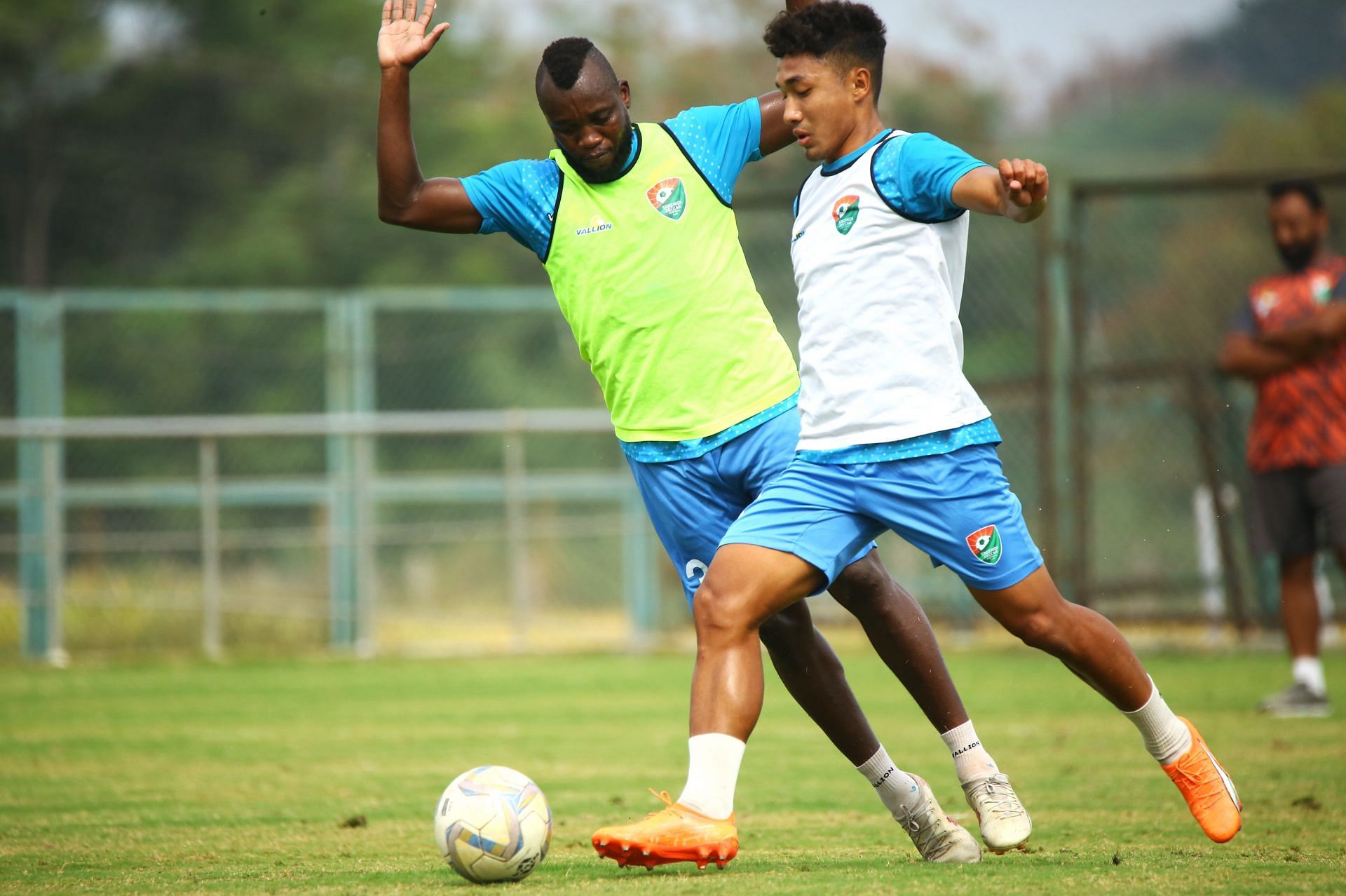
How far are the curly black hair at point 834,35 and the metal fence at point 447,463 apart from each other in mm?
7072

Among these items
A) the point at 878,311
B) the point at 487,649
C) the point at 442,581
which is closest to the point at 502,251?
the point at 442,581

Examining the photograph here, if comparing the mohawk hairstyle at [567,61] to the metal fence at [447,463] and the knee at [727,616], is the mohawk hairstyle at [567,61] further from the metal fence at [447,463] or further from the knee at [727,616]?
the metal fence at [447,463]

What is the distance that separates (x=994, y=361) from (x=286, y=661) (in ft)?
25.5

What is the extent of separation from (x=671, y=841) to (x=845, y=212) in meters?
1.64

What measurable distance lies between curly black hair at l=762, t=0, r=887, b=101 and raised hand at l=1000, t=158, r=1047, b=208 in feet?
2.03

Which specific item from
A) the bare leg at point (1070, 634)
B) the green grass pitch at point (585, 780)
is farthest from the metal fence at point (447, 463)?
the bare leg at point (1070, 634)

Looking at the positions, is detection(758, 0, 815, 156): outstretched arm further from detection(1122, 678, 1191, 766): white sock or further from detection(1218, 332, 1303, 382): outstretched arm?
detection(1218, 332, 1303, 382): outstretched arm

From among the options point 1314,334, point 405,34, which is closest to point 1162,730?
point 405,34

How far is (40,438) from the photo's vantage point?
39.6 ft

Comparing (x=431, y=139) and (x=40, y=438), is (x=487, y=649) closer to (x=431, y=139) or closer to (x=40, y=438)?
(x=40, y=438)

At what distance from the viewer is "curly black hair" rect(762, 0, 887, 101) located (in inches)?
163

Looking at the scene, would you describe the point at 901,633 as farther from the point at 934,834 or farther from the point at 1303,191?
the point at 1303,191

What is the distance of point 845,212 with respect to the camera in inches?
163

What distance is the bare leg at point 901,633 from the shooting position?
4375 mm
